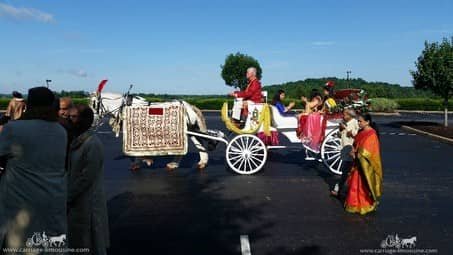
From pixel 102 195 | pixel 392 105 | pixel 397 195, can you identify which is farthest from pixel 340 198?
pixel 392 105

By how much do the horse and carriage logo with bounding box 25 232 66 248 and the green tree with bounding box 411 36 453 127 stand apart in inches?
781

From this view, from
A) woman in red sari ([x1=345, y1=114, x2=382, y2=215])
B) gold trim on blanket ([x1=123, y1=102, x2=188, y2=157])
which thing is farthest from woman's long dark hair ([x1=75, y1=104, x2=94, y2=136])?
gold trim on blanket ([x1=123, y1=102, x2=188, y2=157])

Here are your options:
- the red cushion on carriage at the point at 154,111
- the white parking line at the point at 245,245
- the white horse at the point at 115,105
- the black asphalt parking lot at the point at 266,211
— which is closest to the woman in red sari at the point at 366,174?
the black asphalt parking lot at the point at 266,211

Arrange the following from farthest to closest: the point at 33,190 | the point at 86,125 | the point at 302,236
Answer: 1. the point at 302,236
2. the point at 86,125
3. the point at 33,190

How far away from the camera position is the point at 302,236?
5.28 metres

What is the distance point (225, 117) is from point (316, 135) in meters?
2.04

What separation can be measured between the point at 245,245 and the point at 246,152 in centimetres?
426

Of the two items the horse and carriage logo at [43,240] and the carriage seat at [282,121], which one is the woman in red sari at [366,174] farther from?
the horse and carriage logo at [43,240]

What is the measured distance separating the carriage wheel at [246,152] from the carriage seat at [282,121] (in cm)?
73

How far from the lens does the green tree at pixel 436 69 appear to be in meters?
19.3

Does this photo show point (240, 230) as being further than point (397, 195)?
No

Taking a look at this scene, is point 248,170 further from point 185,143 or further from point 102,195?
point 102,195

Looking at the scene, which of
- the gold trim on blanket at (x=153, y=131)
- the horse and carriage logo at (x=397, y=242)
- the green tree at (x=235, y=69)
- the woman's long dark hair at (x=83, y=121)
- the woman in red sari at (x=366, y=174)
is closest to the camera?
the woman's long dark hair at (x=83, y=121)

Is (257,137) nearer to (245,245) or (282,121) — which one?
(282,121)
